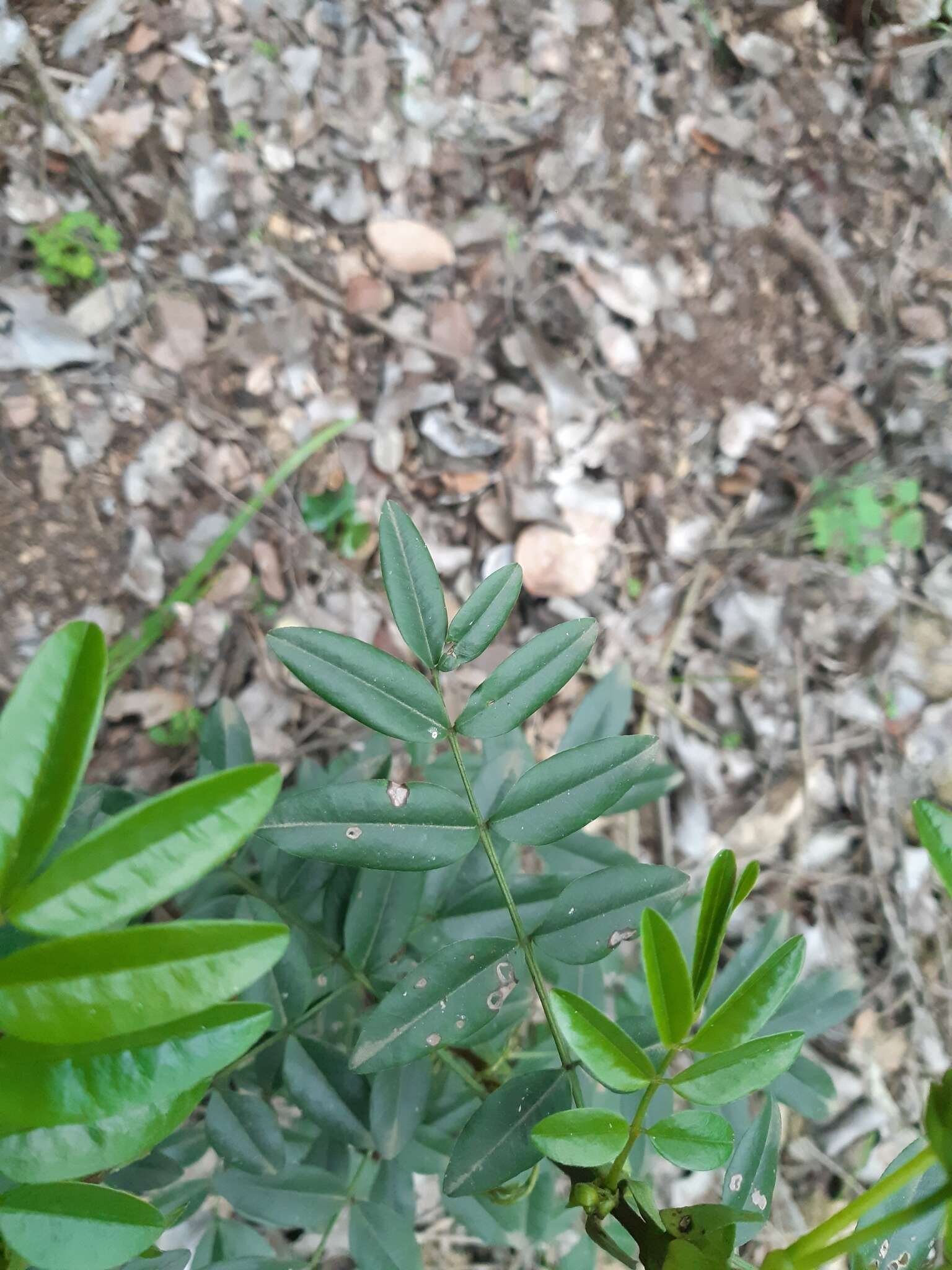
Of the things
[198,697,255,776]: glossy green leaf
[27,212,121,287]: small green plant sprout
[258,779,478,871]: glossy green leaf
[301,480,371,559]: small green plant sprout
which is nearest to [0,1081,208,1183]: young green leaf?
[258,779,478,871]: glossy green leaf

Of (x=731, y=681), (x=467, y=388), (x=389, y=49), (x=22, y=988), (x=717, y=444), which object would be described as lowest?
(x=731, y=681)

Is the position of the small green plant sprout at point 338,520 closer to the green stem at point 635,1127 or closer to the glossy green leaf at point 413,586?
the glossy green leaf at point 413,586

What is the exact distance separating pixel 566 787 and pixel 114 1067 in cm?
34

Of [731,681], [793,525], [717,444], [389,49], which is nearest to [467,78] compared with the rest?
[389,49]

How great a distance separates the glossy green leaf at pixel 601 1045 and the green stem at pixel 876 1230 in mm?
108

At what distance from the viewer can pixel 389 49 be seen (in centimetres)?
167

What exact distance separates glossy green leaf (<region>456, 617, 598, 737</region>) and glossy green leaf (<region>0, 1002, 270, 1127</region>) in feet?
0.91

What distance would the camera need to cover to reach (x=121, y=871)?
0.34 metres

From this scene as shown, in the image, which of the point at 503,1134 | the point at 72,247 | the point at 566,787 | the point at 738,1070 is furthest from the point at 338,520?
the point at 738,1070

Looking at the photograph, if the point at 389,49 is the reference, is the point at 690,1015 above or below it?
below

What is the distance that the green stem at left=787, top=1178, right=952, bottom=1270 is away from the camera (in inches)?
13.8

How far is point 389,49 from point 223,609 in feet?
3.61

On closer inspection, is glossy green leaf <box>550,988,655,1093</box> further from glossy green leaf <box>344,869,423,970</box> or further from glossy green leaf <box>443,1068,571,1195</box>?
glossy green leaf <box>344,869,423,970</box>

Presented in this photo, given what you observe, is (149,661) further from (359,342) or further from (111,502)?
(359,342)
